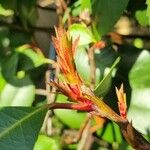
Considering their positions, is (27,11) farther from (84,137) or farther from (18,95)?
(84,137)

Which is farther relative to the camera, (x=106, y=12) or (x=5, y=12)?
(x=5, y=12)

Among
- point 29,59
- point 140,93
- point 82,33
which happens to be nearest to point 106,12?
point 82,33

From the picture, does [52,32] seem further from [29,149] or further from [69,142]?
[29,149]

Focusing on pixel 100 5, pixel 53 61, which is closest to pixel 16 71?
pixel 53 61

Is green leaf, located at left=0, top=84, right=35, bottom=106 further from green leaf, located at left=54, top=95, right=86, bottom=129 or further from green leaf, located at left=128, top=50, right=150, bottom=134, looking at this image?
green leaf, located at left=128, top=50, right=150, bottom=134

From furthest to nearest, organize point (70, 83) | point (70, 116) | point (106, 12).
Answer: point (70, 116)
point (106, 12)
point (70, 83)

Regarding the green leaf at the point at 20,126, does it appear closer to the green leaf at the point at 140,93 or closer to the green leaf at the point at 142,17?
the green leaf at the point at 140,93
